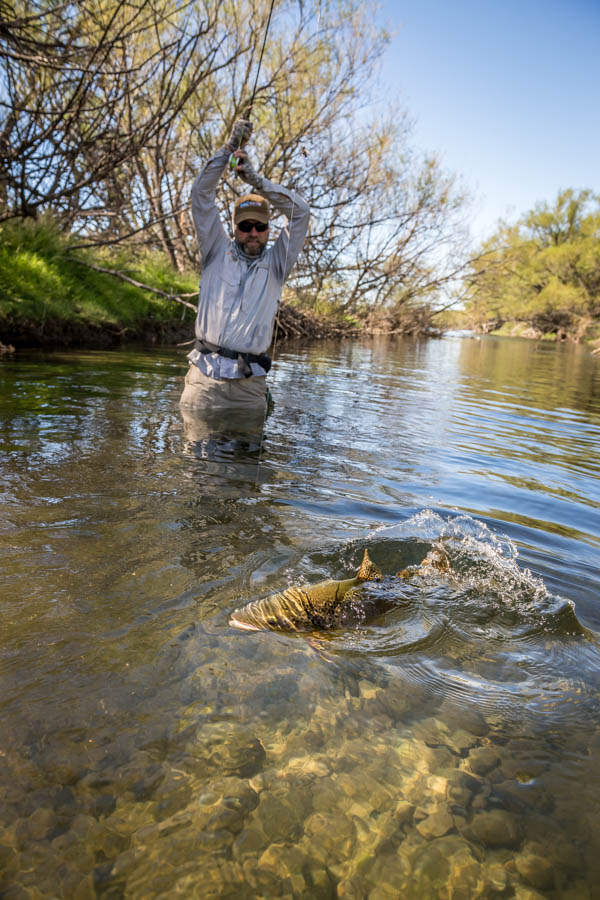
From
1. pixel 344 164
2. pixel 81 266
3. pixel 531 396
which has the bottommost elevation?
pixel 531 396

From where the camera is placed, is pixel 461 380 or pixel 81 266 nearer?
pixel 81 266

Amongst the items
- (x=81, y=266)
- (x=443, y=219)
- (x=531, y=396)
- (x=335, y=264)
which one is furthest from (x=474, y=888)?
(x=443, y=219)

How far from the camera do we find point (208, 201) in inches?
213

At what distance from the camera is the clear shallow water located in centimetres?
152

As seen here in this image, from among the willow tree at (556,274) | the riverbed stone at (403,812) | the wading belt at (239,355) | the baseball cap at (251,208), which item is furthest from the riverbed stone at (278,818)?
the willow tree at (556,274)

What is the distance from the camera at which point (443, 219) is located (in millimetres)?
26031

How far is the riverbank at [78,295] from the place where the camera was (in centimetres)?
1014

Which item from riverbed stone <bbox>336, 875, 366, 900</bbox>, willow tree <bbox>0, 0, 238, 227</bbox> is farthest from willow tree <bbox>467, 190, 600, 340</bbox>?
riverbed stone <bbox>336, 875, 366, 900</bbox>

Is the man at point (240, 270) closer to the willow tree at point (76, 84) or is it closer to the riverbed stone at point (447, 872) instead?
the willow tree at point (76, 84)

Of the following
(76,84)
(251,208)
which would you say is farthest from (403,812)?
(76,84)

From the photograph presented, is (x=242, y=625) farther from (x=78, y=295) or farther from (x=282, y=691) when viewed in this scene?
(x=78, y=295)

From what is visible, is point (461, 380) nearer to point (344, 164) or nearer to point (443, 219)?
point (344, 164)

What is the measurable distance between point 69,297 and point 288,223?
298 inches

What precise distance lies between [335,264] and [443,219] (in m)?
7.98
